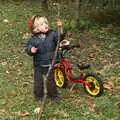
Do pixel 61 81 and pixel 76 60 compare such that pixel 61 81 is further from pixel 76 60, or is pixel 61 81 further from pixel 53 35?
pixel 76 60

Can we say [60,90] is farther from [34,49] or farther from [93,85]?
[34,49]

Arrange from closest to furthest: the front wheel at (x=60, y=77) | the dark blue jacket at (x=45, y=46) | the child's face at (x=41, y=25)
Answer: the child's face at (x=41, y=25) < the dark blue jacket at (x=45, y=46) < the front wheel at (x=60, y=77)

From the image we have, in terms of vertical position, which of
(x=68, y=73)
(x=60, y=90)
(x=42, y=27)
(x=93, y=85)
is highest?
(x=42, y=27)

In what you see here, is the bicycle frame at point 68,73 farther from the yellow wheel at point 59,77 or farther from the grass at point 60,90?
the grass at point 60,90

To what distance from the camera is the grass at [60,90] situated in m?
6.77

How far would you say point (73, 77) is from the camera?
7.46 meters

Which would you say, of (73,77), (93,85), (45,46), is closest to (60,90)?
(73,77)

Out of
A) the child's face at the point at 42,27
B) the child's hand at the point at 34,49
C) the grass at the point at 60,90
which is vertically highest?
the child's face at the point at 42,27

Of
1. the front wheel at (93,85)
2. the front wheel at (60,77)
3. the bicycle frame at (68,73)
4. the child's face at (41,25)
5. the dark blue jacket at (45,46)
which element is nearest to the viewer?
the child's face at (41,25)

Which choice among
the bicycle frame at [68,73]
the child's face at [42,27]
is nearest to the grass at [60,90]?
the bicycle frame at [68,73]

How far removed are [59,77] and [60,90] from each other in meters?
0.22

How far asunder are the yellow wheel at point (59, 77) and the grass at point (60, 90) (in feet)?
0.40

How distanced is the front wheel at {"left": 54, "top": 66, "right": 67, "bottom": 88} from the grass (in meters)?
0.12

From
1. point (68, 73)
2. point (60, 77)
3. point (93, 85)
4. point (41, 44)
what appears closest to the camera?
point (41, 44)
